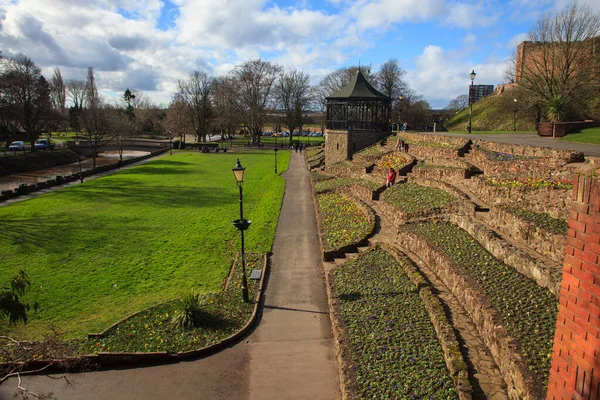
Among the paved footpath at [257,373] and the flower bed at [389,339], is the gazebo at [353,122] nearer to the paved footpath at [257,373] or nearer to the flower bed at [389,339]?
the flower bed at [389,339]

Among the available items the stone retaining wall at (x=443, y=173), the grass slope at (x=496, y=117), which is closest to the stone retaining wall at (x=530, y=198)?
the stone retaining wall at (x=443, y=173)

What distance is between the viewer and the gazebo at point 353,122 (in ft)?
130

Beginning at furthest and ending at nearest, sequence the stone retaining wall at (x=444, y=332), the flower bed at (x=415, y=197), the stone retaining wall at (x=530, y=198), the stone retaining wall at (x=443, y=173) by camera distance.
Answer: the stone retaining wall at (x=443, y=173) → the flower bed at (x=415, y=197) → the stone retaining wall at (x=530, y=198) → the stone retaining wall at (x=444, y=332)

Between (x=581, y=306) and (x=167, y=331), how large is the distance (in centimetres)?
988

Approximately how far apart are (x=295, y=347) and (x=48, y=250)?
13.5 meters

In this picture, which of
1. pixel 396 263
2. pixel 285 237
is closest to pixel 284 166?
pixel 285 237

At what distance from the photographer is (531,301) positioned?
29.3 feet

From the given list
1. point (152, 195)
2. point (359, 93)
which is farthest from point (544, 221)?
point (359, 93)

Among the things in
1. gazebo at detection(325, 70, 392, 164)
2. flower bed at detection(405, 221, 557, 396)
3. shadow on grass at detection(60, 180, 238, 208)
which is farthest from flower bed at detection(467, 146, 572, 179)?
gazebo at detection(325, 70, 392, 164)

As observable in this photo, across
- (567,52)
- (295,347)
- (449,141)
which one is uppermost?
(567,52)

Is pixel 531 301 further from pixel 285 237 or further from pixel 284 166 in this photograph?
pixel 284 166

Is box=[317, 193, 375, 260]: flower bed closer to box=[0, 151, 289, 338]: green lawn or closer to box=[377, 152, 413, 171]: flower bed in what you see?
Result: box=[0, 151, 289, 338]: green lawn

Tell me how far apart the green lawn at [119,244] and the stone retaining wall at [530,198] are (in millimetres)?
9643

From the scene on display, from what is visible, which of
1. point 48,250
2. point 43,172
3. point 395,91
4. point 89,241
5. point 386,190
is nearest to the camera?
point 48,250
